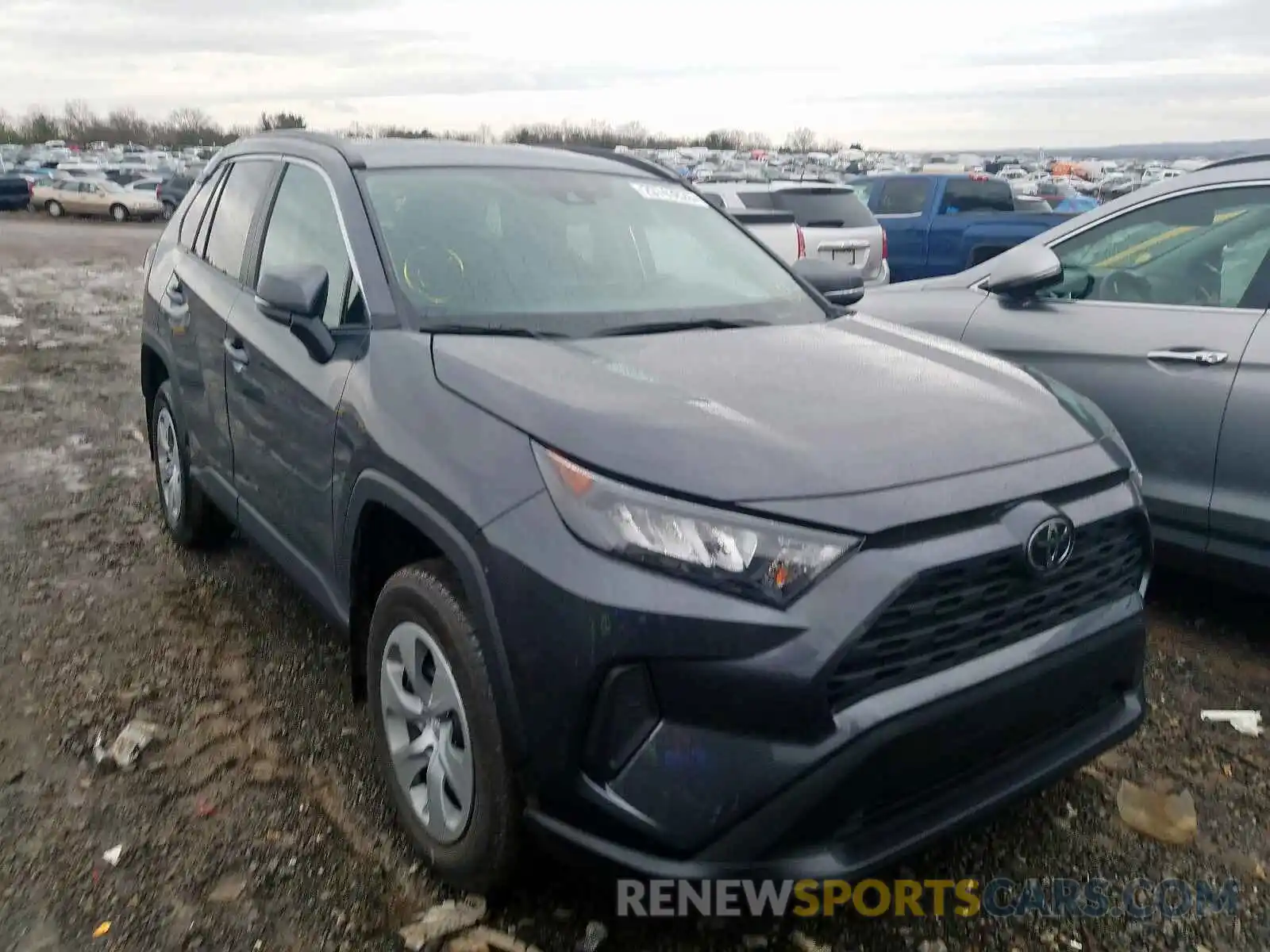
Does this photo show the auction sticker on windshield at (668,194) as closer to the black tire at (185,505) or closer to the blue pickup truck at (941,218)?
the black tire at (185,505)

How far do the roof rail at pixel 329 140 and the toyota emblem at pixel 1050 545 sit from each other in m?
2.29

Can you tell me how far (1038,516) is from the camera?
2145 mm

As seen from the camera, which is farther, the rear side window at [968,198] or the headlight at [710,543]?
the rear side window at [968,198]

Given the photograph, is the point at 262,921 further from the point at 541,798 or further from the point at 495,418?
the point at 495,418

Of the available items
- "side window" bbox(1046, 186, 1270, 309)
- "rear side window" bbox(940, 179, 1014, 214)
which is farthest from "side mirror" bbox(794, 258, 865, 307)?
"rear side window" bbox(940, 179, 1014, 214)

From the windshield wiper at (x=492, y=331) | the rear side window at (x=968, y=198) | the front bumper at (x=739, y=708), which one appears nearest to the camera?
the front bumper at (x=739, y=708)

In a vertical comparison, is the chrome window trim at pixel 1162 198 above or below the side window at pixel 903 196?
above

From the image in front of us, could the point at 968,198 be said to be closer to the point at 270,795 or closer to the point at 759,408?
the point at 759,408

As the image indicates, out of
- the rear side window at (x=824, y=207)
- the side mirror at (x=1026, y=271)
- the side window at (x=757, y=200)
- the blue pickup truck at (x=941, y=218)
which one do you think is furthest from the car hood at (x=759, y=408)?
the blue pickup truck at (x=941, y=218)

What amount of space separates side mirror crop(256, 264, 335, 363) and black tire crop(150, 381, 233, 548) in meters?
1.61

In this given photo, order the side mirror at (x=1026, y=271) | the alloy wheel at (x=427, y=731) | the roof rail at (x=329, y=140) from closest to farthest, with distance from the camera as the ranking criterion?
the alloy wheel at (x=427, y=731), the roof rail at (x=329, y=140), the side mirror at (x=1026, y=271)

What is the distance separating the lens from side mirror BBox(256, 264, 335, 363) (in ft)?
9.18

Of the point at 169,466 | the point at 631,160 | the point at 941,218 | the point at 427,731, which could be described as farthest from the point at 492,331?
the point at 941,218

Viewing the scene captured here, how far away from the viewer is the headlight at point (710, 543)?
1.93m
